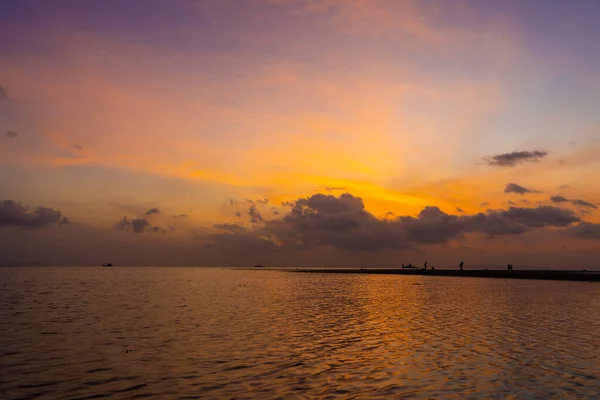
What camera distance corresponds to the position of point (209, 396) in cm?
1823

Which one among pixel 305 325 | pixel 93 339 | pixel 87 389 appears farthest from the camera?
pixel 305 325

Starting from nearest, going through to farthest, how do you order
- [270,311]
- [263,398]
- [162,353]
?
[263,398] < [162,353] < [270,311]

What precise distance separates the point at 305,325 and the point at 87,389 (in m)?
22.2

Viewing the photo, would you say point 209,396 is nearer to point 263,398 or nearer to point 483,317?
point 263,398

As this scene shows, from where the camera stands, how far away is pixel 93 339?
31.4 m

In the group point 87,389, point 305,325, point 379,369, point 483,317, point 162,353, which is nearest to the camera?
point 87,389

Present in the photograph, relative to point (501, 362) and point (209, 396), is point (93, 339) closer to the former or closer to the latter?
point (209, 396)

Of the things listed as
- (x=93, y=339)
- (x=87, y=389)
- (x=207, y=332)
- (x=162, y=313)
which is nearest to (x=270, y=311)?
(x=162, y=313)

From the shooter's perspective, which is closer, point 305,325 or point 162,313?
point 305,325

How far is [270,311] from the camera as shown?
49.9m

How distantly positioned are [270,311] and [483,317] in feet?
72.8

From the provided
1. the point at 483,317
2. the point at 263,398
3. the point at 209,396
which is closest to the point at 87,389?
the point at 209,396

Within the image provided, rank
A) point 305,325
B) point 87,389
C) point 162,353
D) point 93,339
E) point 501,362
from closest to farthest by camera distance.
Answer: point 87,389 → point 501,362 → point 162,353 → point 93,339 → point 305,325

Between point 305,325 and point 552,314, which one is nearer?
point 305,325
